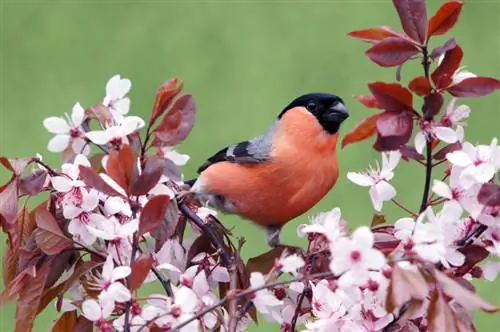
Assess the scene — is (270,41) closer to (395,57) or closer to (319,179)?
(319,179)

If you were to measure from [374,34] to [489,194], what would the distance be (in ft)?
0.48

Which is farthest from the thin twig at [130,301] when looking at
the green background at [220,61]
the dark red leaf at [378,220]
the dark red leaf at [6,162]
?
the green background at [220,61]

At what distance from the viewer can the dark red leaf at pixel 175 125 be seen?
73 cm

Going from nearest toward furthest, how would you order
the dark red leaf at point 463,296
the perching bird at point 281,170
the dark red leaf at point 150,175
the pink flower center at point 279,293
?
the dark red leaf at point 463,296 < the dark red leaf at point 150,175 < the pink flower center at point 279,293 < the perching bird at point 281,170

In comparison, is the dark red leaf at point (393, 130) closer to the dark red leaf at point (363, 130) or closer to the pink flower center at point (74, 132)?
the dark red leaf at point (363, 130)

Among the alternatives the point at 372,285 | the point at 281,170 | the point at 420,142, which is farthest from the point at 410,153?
the point at 281,170

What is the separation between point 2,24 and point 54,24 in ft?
0.46

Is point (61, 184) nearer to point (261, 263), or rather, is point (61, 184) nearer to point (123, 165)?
point (123, 165)

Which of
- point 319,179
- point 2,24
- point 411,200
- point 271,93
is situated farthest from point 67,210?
point 2,24

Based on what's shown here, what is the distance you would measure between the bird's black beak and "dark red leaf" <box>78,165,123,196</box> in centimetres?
55

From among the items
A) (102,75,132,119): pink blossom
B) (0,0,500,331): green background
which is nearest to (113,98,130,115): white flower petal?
(102,75,132,119): pink blossom

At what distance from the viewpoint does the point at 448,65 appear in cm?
71

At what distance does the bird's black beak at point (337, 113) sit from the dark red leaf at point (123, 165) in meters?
0.55

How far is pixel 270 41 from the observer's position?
8.75 ft
